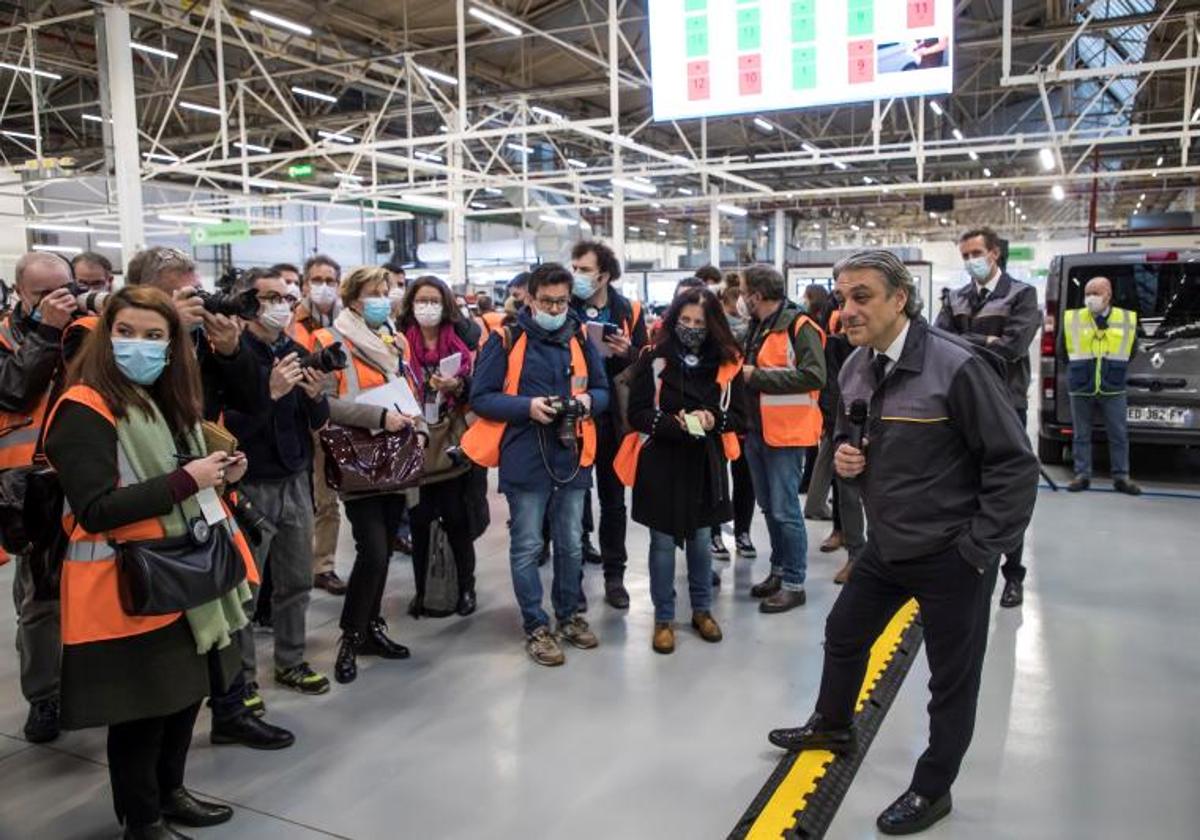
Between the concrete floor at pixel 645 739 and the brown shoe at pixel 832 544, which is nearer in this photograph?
the concrete floor at pixel 645 739

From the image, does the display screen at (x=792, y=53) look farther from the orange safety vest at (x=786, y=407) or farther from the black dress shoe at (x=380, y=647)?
the black dress shoe at (x=380, y=647)

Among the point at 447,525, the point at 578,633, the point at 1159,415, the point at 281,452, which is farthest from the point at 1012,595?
the point at 1159,415

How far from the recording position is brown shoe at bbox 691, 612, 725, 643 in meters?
3.63

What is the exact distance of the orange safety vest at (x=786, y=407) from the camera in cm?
389

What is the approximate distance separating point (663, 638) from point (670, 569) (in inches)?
11.1

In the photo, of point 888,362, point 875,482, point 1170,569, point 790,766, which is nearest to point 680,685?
point 790,766

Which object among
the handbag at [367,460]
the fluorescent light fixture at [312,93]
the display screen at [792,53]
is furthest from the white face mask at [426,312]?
the fluorescent light fixture at [312,93]

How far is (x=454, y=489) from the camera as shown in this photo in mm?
3863

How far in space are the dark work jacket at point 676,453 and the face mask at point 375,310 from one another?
3.46 feet

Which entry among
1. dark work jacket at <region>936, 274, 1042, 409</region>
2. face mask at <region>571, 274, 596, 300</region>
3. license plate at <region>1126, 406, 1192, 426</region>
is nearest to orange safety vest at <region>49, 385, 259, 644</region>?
face mask at <region>571, 274, 596, 300</region>

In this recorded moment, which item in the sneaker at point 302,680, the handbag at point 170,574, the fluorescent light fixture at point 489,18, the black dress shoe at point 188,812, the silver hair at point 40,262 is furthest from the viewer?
the fluorescent light fixture at point 489,18

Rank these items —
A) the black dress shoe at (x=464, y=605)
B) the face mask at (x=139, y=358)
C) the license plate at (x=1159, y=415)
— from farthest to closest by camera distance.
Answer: the license plate at (x=1159, y=415) < the black dress shoe at (x=464, y=605) < the face mask at (x=139, y=358)

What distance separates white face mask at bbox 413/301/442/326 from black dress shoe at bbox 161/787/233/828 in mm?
2290

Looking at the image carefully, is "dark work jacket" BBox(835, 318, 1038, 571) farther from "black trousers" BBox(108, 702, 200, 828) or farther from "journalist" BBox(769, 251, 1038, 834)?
"black trousers" BBox(108, 702, 200, 828)
